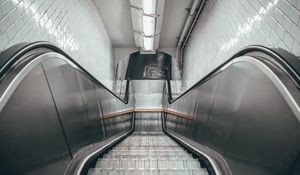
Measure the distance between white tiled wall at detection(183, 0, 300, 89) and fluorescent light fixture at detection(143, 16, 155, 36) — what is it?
1.41 m

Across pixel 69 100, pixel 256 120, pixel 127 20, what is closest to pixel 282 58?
pixel 256 120

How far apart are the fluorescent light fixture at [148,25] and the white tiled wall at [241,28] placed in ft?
4.63

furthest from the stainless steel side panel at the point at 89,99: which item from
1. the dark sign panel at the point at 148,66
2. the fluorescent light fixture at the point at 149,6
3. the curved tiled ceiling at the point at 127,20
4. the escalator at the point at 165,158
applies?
the dark sign panel at the point at 148,66

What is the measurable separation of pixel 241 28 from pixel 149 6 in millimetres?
2673

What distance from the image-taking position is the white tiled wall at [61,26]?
8.20ft

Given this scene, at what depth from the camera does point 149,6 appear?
19.7 feet

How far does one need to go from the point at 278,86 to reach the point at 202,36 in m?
6.07

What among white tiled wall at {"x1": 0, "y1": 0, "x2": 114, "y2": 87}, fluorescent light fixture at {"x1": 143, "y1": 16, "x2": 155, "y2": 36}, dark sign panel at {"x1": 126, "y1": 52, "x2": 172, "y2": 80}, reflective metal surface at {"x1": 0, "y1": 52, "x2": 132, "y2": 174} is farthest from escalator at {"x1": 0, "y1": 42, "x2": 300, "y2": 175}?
dark sign panel at {"x1": 126, "y1": 52, "x2": 172, "y2": 80}

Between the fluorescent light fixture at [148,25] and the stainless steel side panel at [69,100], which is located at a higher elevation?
the fluorescent light fixture at [148,25]

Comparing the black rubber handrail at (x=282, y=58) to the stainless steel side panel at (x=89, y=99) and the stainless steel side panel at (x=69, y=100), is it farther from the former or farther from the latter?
the stainless steel side panel at (x=89, y=99)

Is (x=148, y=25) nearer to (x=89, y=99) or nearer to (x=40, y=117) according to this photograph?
(x=89, y=99)

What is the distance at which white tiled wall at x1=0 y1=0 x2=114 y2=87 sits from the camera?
2500 mm

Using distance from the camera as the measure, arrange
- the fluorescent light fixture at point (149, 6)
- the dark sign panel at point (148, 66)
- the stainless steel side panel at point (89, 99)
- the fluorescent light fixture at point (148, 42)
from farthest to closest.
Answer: the dark sign panel at point (148, 66)
the fluorescent light fixture at point (148, 42)
the fluorescent light fixture at point (149, 6)
the stainless steel side panel at point (89, 99)

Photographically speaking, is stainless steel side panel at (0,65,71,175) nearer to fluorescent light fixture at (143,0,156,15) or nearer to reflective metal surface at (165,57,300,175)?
reflective metal surface at (165,57,300,175)
